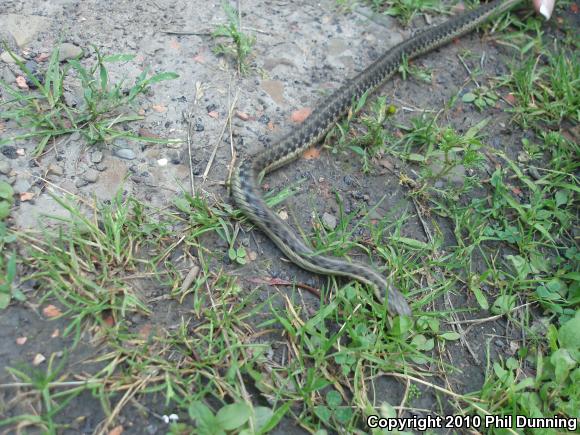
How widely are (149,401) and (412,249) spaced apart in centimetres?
194

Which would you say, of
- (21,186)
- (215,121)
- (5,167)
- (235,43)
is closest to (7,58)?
(5,167)

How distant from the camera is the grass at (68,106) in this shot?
3641mm

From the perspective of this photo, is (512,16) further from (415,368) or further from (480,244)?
(415,368)

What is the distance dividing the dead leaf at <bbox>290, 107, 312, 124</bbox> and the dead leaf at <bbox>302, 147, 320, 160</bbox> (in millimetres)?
259

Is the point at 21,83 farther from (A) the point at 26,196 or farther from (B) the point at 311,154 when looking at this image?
(B) the point at 311,154

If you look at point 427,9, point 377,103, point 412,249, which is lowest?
point 412,249

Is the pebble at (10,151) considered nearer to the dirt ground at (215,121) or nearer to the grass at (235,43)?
the dirt ground at (215,121)

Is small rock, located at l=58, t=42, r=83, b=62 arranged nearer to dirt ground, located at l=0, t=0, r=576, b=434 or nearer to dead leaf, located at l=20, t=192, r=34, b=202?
dirt ground, located at l=0, t=0, r=576, b=434

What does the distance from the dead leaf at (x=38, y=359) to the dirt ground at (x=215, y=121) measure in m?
0.03

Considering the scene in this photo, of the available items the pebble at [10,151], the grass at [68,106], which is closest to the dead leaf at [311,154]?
the grass at [68,106]

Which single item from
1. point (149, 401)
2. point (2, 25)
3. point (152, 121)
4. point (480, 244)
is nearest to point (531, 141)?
point (480, 244)

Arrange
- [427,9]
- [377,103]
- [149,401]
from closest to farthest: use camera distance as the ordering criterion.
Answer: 1. [149,401]
2. [377,103]
3. [427,9]

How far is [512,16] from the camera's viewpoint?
562 cm

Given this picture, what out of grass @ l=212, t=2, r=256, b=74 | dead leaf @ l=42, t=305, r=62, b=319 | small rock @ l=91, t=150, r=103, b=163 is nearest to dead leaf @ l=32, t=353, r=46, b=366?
dead leaf @ l=42, t=305, r=62, b=319
